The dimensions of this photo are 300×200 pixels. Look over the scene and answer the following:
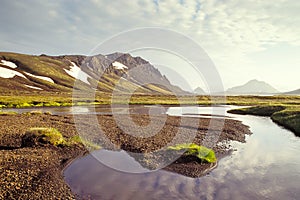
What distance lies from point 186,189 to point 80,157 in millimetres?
10525

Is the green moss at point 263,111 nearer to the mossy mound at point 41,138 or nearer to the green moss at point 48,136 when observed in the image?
the green moss at point 48,136

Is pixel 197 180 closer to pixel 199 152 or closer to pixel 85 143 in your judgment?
pixel 199 152

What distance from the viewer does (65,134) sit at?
1126 inches

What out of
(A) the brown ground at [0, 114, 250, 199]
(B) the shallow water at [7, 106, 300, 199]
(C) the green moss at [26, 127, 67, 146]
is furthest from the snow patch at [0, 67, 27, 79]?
(B) the shallow water at [7, 106, 300, 199]

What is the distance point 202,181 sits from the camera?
54.7ft

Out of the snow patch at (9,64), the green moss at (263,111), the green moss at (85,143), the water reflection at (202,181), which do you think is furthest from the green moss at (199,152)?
the snow patch at (9,64)

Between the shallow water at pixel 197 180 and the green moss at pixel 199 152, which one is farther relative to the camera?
the green moss at pixel 199 152

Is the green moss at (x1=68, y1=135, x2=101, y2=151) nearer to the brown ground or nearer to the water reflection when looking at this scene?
the brown ground

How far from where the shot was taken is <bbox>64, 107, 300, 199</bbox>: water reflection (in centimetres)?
1453

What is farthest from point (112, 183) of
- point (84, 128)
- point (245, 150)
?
point (84, 128)

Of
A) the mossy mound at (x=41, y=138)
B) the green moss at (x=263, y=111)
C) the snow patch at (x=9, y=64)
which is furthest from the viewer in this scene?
the snow patch at (x=9, y=64)

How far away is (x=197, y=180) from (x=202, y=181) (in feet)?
1.19

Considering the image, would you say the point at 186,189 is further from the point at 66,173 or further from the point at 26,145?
the point at 26,145

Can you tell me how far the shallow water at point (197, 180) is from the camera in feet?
47.8
